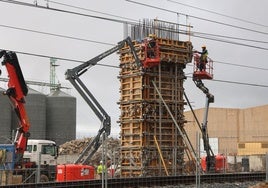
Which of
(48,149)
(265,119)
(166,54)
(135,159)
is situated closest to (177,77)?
(166,54)

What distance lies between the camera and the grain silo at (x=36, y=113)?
53625 mm

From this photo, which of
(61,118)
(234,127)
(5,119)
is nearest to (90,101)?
(5,119)

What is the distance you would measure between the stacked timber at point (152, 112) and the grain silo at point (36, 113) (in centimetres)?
2638

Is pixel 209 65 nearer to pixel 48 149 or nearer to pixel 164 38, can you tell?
pixel 164 38

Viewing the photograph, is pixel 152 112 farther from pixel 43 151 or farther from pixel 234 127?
pixel 234 127

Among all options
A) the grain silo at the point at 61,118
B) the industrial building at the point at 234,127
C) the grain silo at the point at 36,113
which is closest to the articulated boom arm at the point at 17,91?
the grain silo at the point at 36,113

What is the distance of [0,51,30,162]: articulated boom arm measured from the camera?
953 inches

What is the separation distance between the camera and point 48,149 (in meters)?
28.8

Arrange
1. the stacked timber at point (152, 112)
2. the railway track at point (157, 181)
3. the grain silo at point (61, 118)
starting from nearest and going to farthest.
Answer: the railway track at point (157, 181) → the stacked timber at point (152, 112) → the grain silo at point (61, 118)

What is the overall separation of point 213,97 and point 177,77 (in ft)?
8.80

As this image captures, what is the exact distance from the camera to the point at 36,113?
180 feet

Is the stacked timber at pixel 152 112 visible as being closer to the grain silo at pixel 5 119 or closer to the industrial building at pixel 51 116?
the grain silo at pixel 5 119

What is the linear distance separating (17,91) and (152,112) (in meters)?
8.50

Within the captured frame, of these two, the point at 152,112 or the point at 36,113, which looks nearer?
the point at 152,112
